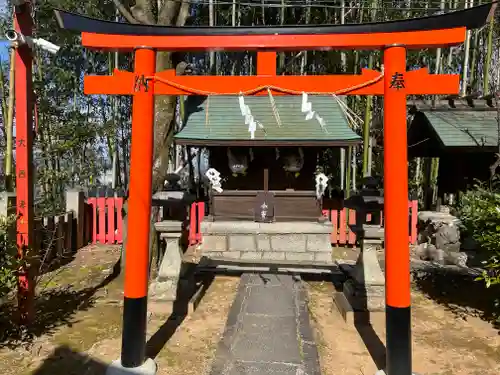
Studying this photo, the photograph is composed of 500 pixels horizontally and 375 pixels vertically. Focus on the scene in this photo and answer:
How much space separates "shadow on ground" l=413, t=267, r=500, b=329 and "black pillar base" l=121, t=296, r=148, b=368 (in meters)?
4.29

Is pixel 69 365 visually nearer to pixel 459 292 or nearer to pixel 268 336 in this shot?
pixel 268 336

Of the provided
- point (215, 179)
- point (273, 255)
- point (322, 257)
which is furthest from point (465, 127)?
point (215, 179)

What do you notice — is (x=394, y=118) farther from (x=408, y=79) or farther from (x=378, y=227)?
(x=378, y=227)

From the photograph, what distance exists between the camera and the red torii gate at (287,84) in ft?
11.2

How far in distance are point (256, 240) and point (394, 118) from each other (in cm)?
608

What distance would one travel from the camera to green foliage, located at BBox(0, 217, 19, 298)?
377 centimetres

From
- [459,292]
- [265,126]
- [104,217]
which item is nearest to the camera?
[459,292]

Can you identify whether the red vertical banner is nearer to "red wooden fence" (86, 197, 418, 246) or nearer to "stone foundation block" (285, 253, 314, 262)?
"red wooden fence" (86, 197, 418, 246)

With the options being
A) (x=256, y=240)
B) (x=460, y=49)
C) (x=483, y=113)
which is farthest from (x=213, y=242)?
(x=460, y=49)

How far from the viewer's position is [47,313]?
476 centimetres

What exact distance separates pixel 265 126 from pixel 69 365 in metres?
6.90

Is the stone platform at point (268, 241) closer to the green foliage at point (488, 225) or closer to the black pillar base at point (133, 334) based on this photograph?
the green foliage at point (488, 225)

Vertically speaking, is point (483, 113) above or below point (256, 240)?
above

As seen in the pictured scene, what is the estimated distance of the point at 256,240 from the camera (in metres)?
9.11
